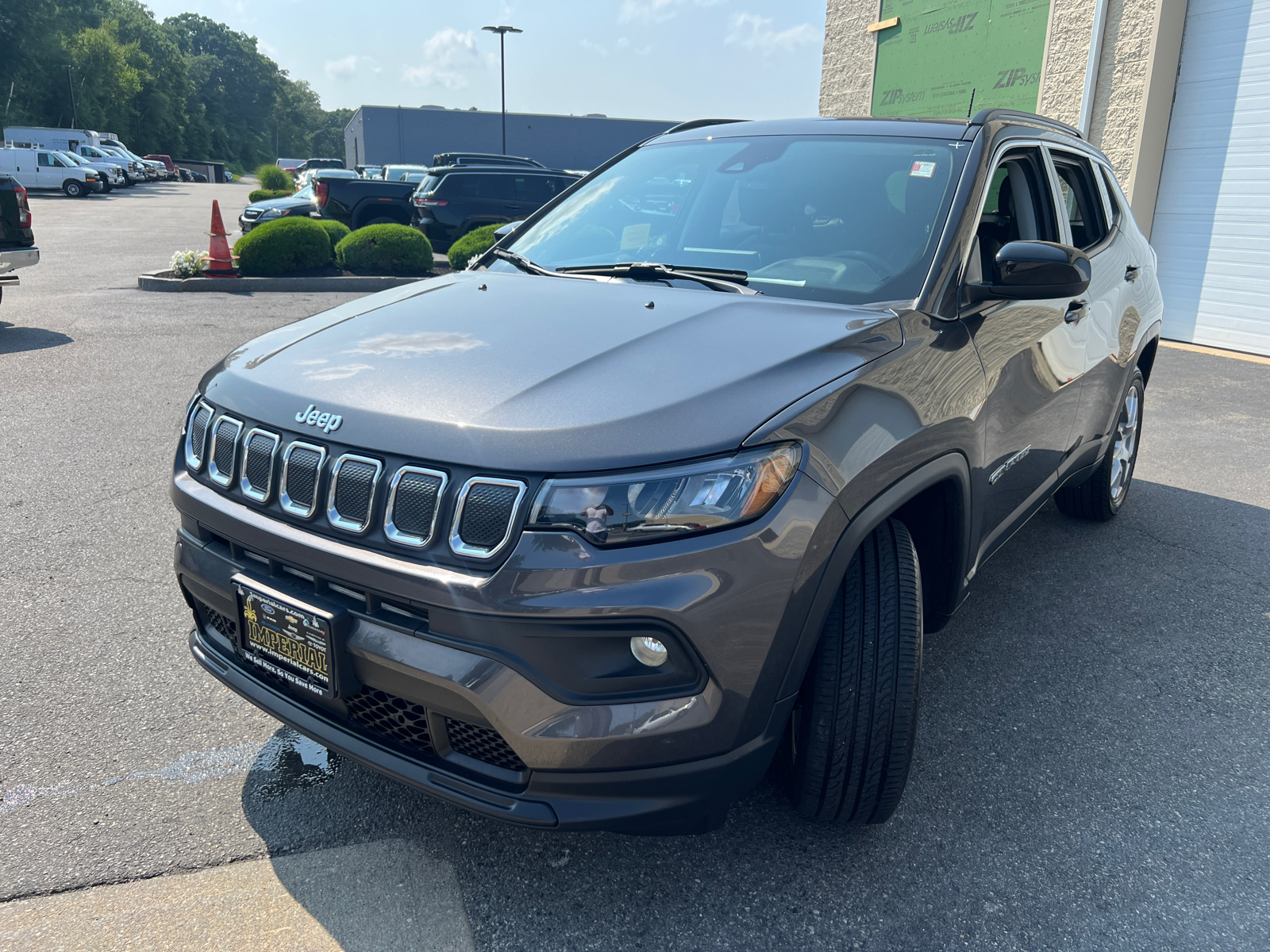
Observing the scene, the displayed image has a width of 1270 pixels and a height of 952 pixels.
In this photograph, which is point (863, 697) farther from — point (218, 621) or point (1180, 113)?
point (1180, 113)

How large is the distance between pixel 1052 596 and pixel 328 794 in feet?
9.29

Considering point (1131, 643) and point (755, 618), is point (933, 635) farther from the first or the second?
point (755, 618)

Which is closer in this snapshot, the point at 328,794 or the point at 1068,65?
the point at 328,794

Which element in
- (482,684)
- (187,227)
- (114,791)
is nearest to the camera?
(482,684)

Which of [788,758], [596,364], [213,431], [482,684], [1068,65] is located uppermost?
Answer: [1068,65]

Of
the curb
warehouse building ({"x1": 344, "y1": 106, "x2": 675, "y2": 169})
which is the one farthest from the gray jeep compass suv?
warehouse building ({"x1": 344, "y1": 106, "x2": 675, "y2": 169})

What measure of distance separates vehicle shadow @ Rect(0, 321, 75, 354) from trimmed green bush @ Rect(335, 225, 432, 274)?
17.1 feet

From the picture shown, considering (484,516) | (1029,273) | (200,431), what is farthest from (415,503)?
Answer: (1029,273)

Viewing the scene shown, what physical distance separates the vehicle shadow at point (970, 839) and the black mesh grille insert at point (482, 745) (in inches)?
13.7

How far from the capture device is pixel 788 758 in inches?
84.6

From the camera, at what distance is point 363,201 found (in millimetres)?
17750

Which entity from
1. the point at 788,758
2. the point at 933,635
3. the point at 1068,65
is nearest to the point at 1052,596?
the point at 933,635

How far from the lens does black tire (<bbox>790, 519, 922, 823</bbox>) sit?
2.00m

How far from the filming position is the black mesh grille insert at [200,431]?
2.21m
